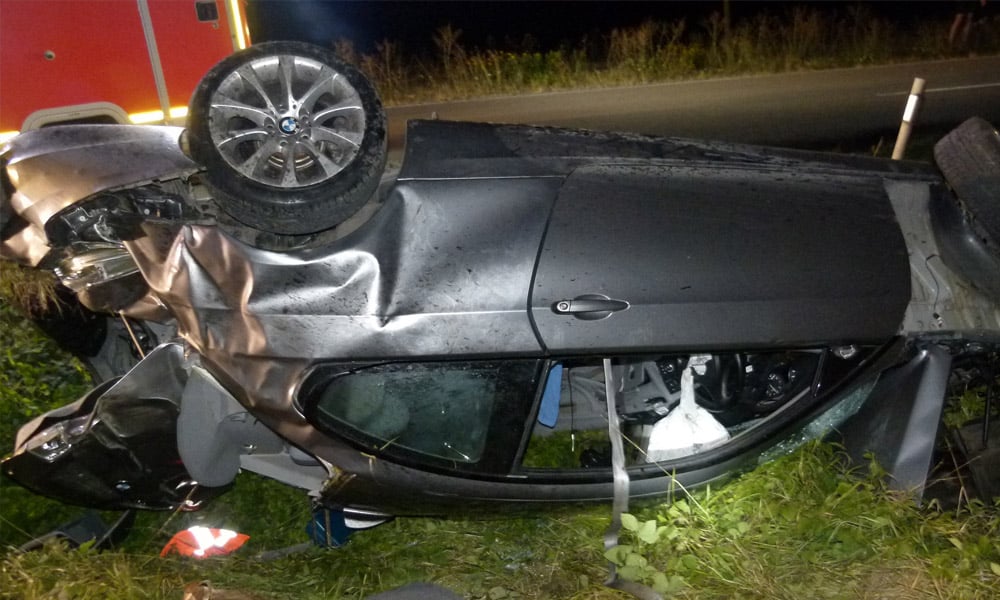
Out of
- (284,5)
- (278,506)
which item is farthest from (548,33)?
(278,506)

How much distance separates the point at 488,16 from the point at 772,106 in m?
9.79

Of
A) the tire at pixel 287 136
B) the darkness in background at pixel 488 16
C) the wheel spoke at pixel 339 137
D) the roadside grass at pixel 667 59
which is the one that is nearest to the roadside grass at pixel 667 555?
the tire at pixel 287 136

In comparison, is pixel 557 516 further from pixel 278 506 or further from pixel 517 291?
pixel 278 506

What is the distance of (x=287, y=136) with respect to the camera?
267 cm

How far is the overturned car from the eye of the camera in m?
2.36

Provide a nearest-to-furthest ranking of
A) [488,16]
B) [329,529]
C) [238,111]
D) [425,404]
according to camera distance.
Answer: [425,404] < [238,111] < [329,529] < [488,16]

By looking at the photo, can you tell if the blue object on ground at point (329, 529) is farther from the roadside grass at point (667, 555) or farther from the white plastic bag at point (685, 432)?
the white plastic bag at point (685, 432)

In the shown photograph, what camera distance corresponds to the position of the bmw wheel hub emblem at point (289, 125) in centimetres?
265

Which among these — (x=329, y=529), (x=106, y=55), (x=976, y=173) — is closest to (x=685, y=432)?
(x=976, y=173)

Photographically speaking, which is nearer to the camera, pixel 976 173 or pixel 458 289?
pixel 458 289

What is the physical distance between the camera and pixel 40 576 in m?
2.88

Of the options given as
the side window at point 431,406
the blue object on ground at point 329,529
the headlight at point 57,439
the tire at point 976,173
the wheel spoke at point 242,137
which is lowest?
the blue object on ground at point 329,529

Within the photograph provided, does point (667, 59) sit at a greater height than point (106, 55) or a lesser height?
lesser

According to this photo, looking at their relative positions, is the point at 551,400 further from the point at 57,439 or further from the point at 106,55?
the point at 106,55
